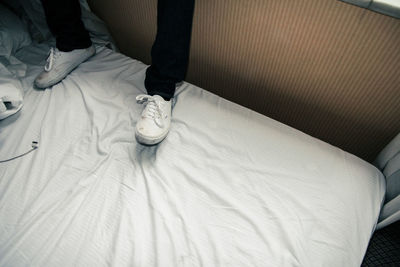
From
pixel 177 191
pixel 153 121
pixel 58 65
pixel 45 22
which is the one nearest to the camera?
pixel 177 191

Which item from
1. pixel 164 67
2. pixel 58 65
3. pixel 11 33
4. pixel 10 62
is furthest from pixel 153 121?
pixel 11 33

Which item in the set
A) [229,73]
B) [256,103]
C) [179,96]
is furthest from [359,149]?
[179,96]

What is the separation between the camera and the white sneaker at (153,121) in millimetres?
687

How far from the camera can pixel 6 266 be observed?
50cm

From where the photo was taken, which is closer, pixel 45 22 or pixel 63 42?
pixel 63 42

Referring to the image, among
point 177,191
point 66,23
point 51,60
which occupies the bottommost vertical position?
point 177,191

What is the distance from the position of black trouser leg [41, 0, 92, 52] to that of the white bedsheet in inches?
9.5

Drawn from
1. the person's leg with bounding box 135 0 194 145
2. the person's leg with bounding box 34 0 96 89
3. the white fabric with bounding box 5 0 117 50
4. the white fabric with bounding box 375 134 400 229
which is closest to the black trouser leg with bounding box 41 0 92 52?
the person's leg with bounding box 34 0 96 89

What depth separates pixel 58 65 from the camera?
2.84ft

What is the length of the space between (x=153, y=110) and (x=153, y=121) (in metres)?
0.05

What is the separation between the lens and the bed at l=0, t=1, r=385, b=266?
1.73 feet

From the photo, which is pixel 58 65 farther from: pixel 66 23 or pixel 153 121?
pixel 153 121

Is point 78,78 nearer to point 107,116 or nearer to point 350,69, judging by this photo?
point 107,116

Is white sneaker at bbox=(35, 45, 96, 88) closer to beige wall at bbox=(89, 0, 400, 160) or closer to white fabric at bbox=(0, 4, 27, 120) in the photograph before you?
white fabric at bbox=(0, 4, 27, 120)
